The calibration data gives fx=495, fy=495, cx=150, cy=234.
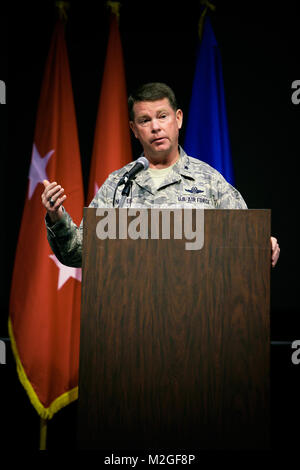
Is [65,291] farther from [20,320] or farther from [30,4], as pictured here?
[30,4]

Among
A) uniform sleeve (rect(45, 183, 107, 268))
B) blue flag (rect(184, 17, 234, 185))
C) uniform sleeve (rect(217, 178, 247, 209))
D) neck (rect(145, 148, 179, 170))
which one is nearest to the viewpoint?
uniform sleeve (rect(45, 183, 107, 268))

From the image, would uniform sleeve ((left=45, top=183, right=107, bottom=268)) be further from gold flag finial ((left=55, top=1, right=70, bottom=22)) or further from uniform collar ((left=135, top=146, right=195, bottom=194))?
gold flag finial ((left=55, top=1, right=70, bottom=22))

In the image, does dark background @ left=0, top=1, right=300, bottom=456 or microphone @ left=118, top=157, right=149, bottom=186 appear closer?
microphone @ left=118, top=157, right=149, bottom=186

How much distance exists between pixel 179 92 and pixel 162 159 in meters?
1.18

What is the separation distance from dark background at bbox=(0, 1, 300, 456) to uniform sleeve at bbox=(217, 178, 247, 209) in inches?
40.3

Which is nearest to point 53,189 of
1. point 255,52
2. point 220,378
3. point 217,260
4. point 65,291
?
point 217,260

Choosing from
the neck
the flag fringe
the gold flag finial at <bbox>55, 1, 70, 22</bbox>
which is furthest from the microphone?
the gold flag finial at <bbox>55, 1, 70, 22</bbox>

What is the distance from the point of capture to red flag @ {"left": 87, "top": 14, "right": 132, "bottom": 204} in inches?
110

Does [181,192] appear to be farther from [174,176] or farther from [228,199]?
[228,199]

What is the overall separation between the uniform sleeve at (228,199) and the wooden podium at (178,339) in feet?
1.93

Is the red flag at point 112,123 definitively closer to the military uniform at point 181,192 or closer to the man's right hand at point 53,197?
the military uniform at point 181,192

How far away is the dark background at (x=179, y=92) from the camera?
2893 mm

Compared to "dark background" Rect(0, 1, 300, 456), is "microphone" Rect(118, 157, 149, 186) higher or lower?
lower

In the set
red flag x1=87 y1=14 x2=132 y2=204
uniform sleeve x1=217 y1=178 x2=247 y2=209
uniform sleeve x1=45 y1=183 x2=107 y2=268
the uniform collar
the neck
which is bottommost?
uniform sleeve x1=45 y1=183 x2=107 y2=268
